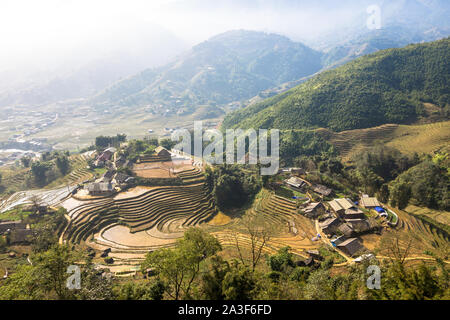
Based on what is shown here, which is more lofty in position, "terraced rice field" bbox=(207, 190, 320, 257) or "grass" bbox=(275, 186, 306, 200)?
"grass" bbox=(275, 186, 306, 200)

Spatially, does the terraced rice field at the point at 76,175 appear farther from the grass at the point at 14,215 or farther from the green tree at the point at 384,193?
the green tree at the point at 384,193

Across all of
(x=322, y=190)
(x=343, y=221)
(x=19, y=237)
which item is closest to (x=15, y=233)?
(x=19, y=237)

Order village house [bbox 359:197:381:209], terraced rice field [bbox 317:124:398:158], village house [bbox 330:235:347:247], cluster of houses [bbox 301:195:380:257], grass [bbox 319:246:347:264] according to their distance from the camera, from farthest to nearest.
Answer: terraced rice field [bbox 317:124:398:158]
village house [bbox 359:197:381:209]
village house [bbox 330:235:347:247]
cluster of houses [bbox 301:195:380:257]
grass [bbox 319:246:347:264]

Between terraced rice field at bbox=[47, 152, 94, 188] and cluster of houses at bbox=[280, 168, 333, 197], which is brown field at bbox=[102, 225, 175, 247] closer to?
terraced rice field at bbox=[47, 152, 94, 188]

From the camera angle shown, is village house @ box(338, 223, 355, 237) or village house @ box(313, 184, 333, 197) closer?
village house @ box(338, 223, 355, 237)

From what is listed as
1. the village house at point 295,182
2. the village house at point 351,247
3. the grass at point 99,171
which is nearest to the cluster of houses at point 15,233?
the grass at point 99,171

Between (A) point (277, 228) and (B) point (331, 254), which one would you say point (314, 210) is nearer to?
(A) point (277, 228)

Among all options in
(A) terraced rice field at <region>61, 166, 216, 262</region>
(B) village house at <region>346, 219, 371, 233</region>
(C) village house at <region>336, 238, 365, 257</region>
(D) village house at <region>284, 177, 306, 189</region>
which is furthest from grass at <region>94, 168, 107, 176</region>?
(B) village house at <region>346, 219, 371, 233</region>
